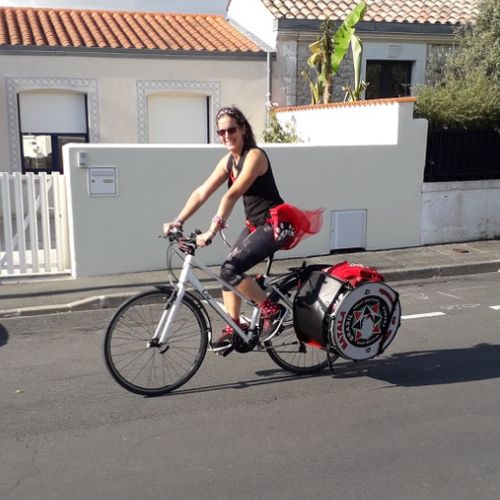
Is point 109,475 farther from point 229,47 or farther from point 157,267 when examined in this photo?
point 229,47

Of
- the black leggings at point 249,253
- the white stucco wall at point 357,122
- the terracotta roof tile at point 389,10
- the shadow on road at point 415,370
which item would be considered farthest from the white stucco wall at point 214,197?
the terracotta roof tile at point 389,10

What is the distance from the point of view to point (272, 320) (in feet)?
15.4

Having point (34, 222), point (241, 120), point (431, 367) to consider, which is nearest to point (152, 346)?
point (241, 120)

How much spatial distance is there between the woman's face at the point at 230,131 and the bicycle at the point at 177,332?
727 millimetres

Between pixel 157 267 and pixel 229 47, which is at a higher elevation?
pixel 229 47

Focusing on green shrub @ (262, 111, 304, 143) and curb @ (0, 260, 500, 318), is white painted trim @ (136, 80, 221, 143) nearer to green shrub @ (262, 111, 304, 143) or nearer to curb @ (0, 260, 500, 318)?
green shrub @ (262, 111, 304, 143)

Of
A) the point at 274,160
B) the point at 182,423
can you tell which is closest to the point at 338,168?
the point at 274,160

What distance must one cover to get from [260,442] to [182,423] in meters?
0.57

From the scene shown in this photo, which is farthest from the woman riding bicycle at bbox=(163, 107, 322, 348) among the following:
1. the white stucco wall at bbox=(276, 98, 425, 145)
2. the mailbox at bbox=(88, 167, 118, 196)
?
the white stucco wall at bbox=(276, 98, 425, 145)

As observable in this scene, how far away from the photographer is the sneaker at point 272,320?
468 centimetres

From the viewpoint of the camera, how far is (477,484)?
3.36 meters

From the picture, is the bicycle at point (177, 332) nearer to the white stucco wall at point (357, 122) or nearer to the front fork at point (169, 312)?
the front fork at point (169, 312)

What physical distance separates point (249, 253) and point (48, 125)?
1062cm

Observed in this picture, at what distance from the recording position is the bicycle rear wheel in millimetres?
4746
